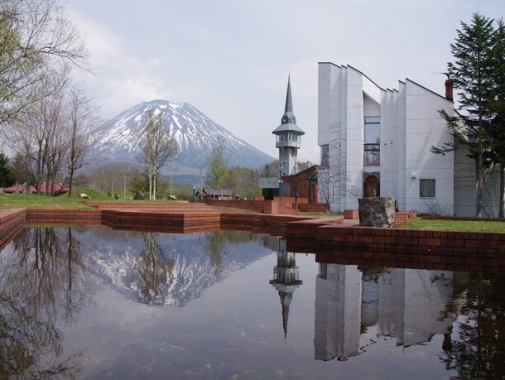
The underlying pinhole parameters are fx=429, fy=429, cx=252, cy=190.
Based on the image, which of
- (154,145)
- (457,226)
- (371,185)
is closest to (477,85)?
(371,185)

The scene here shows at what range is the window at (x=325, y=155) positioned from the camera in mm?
28844

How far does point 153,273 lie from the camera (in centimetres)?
643

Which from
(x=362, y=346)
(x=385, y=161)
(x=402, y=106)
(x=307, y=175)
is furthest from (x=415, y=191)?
(x=362, y=346)

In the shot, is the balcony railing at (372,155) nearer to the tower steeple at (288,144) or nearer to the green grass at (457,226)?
the green grass at (457,226)

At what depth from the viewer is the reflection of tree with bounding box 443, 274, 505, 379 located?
2918mm

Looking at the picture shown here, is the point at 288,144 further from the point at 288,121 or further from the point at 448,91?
the point at 448,91

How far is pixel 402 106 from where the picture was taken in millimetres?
25516

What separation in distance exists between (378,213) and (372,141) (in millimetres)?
18589

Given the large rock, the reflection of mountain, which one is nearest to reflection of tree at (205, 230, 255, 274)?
the reflection of mountain

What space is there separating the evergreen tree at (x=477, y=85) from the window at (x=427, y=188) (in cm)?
197

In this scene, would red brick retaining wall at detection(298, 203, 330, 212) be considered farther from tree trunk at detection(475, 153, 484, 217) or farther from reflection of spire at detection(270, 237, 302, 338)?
reflection of spire at detection(270, 237, 302, 338)

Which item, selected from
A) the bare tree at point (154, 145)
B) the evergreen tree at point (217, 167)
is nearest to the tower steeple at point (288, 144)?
the evergreen tree at point (217, 167)

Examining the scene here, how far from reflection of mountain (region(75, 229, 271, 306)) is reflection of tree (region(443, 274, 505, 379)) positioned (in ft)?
8.94

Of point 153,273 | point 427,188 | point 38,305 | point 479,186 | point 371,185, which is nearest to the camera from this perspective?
point 38,305
